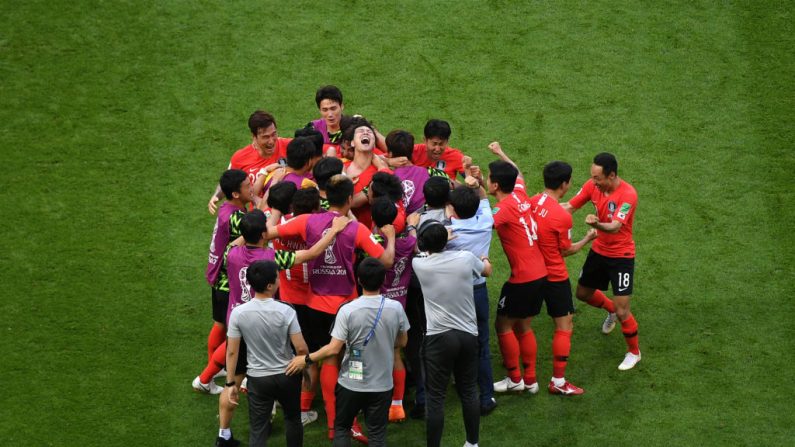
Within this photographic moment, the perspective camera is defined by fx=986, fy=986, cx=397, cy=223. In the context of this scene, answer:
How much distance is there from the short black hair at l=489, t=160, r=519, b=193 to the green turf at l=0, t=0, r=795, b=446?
1.83m

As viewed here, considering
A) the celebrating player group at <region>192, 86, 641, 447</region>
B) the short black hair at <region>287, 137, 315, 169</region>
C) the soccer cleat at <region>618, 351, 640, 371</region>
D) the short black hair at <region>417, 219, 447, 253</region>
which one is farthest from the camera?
the soccer cleat at <region>618, 351, 640, 371</region>

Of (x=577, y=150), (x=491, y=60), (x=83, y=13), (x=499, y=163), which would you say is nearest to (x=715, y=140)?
(x=577, y=150)

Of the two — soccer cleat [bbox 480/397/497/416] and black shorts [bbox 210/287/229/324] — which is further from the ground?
black shorts [bbox 210/287/229/324]

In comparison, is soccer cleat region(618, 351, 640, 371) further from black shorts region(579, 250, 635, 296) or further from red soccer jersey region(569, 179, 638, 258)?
red soccer jersey region(569, 179, 638, 258)

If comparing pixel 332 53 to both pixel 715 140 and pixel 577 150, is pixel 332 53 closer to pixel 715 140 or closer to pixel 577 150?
pixel 577 150

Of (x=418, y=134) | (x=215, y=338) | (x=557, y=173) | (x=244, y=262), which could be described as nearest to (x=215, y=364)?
(x=215, y=338)

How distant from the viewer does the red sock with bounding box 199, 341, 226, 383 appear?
7996 mm

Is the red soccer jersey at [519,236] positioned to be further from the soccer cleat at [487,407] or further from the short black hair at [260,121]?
the short black hair at [260,121]

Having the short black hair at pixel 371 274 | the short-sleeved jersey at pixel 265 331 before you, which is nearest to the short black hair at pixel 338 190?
the short black hair at pixel 371 274

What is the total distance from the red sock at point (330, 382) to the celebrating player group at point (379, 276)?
2cm

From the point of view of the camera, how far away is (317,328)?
7727 millimetres

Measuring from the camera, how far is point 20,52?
39.8 ft

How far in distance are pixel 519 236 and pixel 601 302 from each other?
141 centimetres

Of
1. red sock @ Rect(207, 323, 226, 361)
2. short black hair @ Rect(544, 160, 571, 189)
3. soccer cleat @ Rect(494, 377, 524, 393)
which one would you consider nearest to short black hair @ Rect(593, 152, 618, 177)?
short black hair @ Rect(544, 160, 571, 189)
